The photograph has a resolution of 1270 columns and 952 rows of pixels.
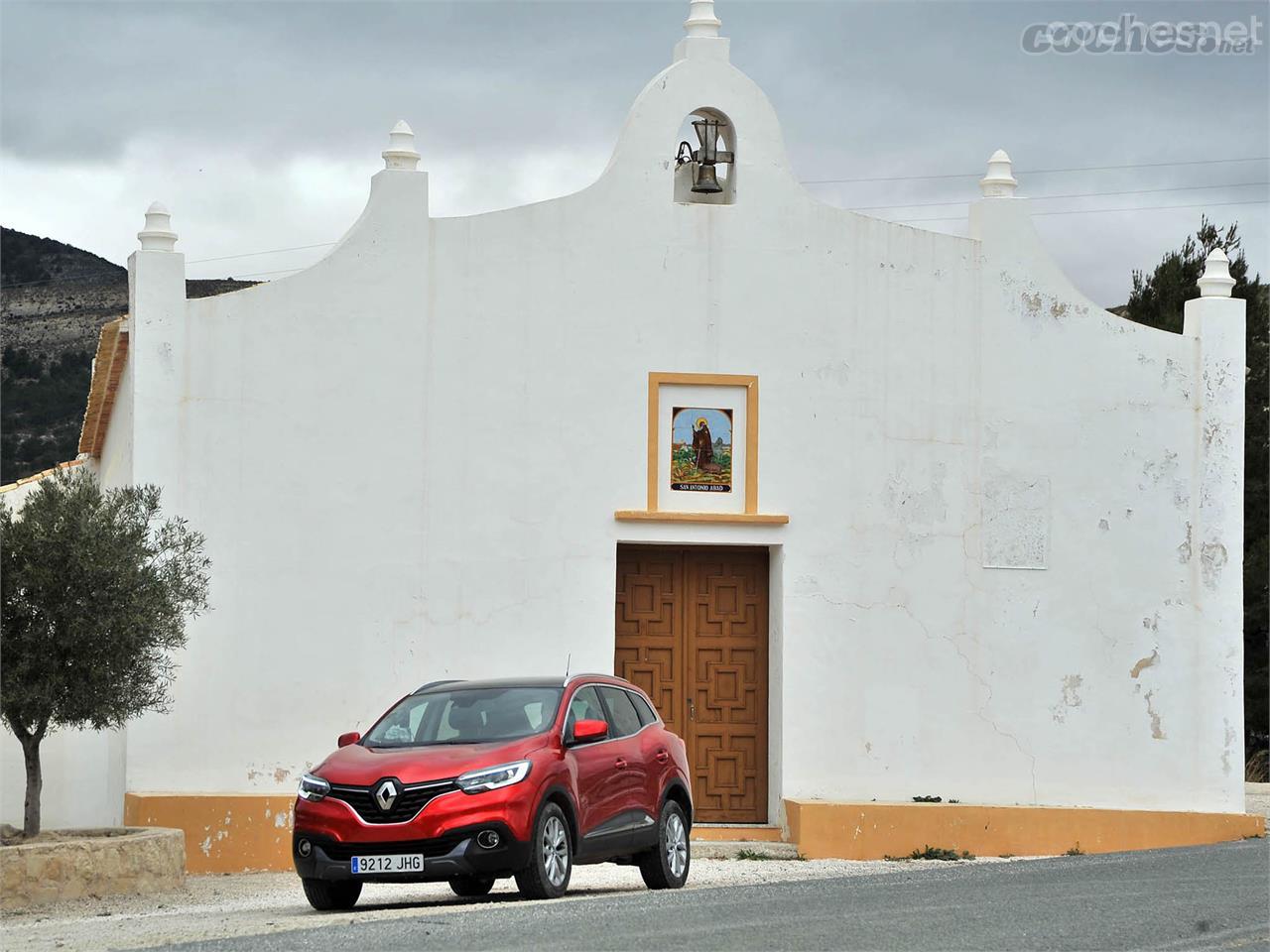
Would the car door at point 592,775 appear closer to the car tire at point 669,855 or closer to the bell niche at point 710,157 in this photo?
the car tire at point 669,855

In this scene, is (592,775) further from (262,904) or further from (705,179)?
(705,179)

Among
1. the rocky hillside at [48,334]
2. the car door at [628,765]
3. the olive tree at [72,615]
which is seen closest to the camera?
the car door at [628,765]

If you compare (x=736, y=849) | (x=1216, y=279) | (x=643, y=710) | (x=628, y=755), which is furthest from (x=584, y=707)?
(x=1216, y=279)

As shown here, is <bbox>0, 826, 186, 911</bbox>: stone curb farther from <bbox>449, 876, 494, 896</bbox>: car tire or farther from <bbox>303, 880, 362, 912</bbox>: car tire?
<bbox>449, 876, 494, 896</bbox>: car tire

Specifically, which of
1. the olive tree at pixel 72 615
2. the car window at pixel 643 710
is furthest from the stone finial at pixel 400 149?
the car window at pixel 643 710

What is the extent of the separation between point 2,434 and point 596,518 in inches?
1266

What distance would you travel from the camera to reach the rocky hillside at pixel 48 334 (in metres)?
46.0

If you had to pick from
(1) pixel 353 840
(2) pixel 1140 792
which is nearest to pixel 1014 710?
(2) pixel 1140 792

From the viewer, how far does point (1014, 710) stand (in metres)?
18.1

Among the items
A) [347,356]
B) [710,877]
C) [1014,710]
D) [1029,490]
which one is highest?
[347,356]

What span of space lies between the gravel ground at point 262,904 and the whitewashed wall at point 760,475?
1749 millimetres

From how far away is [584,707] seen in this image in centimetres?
1323

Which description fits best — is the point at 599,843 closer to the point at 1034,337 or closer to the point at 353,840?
the point at 353,840

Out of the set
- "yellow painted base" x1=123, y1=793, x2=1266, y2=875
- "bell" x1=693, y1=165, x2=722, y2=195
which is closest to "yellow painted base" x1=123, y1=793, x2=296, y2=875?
"yellow painted base" x1=123, y1=793, x2=1266, y2=875
